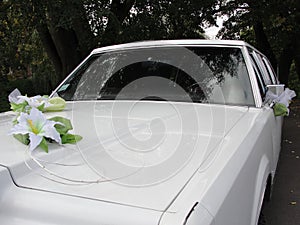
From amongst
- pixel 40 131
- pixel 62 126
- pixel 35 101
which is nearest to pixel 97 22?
pixel 35 101

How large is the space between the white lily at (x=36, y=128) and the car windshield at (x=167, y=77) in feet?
4.77

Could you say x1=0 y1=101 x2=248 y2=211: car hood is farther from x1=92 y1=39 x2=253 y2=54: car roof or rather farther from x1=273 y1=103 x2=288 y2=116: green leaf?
x1=92 y1=39 x2=253 y2=54: car roof

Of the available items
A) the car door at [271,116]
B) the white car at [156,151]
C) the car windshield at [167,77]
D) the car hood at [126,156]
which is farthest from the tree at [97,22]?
the car hood at [126,156]

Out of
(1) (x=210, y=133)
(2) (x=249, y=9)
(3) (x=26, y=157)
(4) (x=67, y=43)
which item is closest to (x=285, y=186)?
(1) (x=210, y=133)

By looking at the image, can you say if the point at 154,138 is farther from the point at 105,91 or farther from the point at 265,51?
the point at 265,51

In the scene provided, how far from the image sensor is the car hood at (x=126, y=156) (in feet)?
3.79

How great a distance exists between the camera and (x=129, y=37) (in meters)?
7.43

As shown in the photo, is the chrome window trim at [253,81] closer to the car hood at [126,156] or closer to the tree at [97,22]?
the car hood at [126,156]

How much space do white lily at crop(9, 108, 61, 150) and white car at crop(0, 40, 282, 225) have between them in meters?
0.06

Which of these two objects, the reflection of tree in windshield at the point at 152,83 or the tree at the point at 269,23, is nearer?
the reflection of tree in windshield at the point at 152,83

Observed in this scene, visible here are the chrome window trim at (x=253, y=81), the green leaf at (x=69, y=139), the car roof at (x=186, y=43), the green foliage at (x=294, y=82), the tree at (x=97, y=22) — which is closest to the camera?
the green leaf at (x=69, y=139)

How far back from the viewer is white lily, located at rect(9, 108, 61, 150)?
1.47m

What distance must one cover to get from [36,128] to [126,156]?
0.46m

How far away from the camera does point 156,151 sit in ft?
5.29
